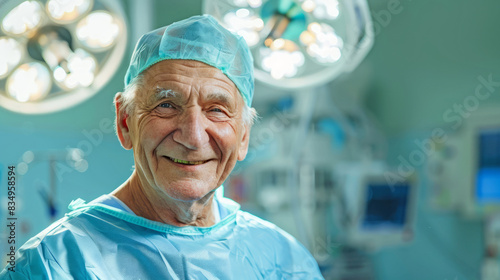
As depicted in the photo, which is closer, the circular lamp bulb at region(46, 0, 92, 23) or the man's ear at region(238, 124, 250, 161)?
the man's ear at region(238, 124, 250, 161)

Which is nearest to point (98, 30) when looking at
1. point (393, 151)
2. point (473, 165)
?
point (393, 151)

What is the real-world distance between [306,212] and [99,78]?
127 cm

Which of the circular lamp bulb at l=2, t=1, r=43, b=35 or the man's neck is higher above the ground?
the circular lamp bulb at l=2, t=1, r=43, b=35

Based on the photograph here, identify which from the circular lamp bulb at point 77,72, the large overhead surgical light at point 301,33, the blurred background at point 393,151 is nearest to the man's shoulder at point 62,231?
the circular lamp bulb at point 77,72

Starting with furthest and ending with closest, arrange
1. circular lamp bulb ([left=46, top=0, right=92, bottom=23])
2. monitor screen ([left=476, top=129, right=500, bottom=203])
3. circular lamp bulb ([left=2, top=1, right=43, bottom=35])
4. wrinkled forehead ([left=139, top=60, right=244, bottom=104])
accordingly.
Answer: monitor screen ([left=476, top=129, right=500, bottom=203]) < circular lamp bulb ([left=46, top=0, right=92, bottom=23]) < circular lamp bulb ([left=2, top=1, right=43, bottom=35]) < wrinkled forehead ([left=139, top=60, right=244, bottom=104])

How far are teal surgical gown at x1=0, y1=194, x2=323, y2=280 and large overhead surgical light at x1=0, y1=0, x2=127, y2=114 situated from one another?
26.5 inches

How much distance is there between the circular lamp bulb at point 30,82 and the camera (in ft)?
5.21

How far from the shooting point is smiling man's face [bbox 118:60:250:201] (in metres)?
1.04

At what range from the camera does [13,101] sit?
1590mm

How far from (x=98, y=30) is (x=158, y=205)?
2.95 feet

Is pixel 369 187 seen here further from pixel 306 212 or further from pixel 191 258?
pixel 191 258

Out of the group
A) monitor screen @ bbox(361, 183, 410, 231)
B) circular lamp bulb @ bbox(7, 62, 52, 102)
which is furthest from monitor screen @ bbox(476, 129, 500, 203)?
circular lamp bulb @ bbox(7, 62, 52, 102)

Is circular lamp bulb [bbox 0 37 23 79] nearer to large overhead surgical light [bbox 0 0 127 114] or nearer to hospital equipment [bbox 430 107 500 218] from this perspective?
large overhead surgical light [bbox 0 0 127 114]

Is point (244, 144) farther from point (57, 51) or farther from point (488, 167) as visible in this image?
point (488, 167)
